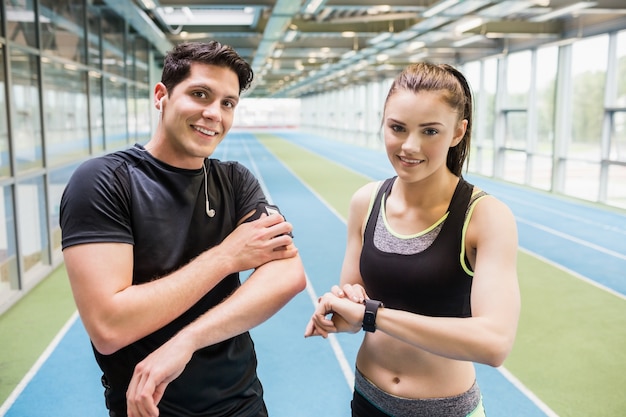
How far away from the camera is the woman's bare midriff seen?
6.45 ft

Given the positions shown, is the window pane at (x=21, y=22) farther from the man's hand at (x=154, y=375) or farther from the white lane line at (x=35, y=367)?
the man's hand at (x=154, y=375)

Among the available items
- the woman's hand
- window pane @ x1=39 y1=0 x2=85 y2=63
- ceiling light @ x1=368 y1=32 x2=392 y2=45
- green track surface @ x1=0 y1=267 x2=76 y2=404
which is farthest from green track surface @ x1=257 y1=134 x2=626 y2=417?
ceiling light @ x1=368 y1=32 x2=392 y2=45

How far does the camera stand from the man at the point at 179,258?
63.9 inches

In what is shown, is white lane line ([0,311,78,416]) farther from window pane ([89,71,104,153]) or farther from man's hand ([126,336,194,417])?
window pane ([89,71,104,153])

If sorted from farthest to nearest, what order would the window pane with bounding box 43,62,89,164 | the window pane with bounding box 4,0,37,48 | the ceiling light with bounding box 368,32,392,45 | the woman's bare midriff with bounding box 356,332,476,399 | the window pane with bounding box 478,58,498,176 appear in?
1. the window pane with bounding box 478,58,498,176
2. the ceiling light with bounding box 368,32,392,45
3. the window pane with bounding box 43,62,89,164
4. the window pane with bounding box 4,0,37,48
5. the woman's bare midriff with bounding box 356,332,476,399

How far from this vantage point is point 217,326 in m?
1.72

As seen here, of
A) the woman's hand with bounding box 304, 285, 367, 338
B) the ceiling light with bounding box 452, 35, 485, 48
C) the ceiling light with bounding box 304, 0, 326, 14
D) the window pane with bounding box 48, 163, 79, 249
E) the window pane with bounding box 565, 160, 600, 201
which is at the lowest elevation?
the window pane with bounding box 565, 160, 600, 201

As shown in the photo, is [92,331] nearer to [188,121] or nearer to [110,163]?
[110,163]

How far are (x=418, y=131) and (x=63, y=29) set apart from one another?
807 cm

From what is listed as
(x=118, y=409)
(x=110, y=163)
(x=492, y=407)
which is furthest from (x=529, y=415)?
(x=110, y=163)

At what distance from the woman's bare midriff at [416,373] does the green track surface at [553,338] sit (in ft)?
8.51

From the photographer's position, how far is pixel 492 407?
4.14 m

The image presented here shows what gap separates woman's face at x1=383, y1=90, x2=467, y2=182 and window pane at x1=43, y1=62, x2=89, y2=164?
7012 mm

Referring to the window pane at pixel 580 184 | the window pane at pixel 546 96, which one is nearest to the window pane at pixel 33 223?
the window pane at pixel 580 184
